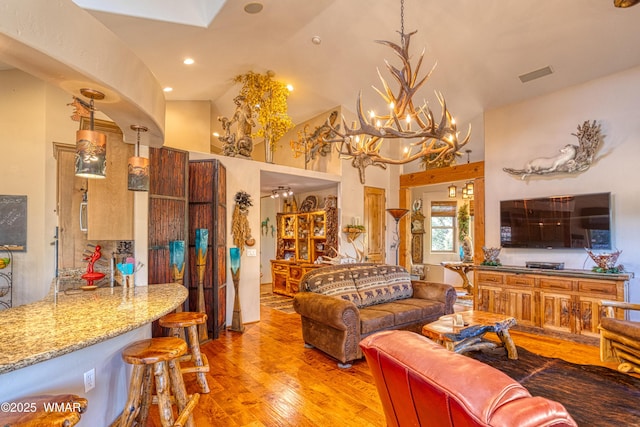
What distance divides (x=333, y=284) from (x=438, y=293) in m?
1.57

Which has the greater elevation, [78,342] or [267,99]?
[267,99]

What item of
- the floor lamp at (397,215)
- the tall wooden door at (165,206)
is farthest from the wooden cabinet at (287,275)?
the tall wooden door at (165,206)

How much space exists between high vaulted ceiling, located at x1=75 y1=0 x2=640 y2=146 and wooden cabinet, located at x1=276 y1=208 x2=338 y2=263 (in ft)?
8.90

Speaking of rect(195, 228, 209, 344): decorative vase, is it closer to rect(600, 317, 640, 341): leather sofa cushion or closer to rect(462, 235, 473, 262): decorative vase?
rect(600, 317, 640, 341): leather sofa cushion

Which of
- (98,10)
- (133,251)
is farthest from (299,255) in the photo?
(98,10)

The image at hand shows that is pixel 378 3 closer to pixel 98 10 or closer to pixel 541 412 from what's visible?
pixel 98 10

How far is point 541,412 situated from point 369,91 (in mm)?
5791

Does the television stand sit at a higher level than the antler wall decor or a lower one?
lower

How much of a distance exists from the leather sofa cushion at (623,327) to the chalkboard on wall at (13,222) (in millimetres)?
7018

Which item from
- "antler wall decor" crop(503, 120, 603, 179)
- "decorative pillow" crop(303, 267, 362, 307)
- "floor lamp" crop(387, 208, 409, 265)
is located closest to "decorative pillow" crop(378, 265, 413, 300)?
"decorative pillow" crop(303, 267, 362, 307)

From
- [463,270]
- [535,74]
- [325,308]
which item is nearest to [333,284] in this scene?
[325,308]

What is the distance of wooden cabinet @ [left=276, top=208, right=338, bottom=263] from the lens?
22.2 feet

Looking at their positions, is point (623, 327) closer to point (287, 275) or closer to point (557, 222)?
point (557, 222)

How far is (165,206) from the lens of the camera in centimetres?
387
